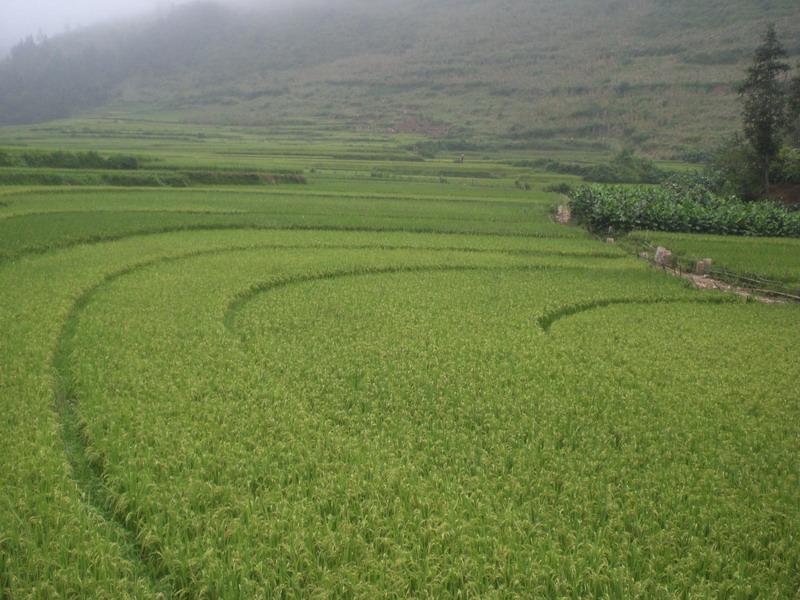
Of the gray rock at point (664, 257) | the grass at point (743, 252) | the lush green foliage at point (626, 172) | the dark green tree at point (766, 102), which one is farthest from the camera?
the lush green foliage at point (626, 172)

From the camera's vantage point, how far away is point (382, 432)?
8641 mm

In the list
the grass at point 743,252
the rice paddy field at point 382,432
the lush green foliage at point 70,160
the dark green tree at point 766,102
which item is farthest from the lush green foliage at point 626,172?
the lush green foliage at point 70,160

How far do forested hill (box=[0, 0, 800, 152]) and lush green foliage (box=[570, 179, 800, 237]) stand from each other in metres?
45.6

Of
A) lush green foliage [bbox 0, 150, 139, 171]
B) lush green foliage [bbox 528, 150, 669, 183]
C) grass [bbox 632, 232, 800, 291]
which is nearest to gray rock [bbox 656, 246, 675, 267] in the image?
grass [bbox 632, 232, 800, 291]

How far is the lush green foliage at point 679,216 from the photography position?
28.3 meters

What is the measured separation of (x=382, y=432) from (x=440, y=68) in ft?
412

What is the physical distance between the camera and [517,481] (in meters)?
7.50

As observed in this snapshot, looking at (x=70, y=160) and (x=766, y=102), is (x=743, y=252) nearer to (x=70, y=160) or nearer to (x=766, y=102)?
(x=766, y=102)

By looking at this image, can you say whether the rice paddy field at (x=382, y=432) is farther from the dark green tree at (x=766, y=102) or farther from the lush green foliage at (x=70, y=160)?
the dark green tree at (x=766, y=102)

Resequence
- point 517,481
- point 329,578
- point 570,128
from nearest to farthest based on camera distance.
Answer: point 329,578 → point 517,481 → point 570,128

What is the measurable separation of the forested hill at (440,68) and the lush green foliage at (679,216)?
45.6 m

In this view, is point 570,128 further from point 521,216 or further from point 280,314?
point 280,314

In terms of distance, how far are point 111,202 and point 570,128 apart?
Result: 68034 millimetres

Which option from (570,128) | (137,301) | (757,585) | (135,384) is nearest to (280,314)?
(137,301)
